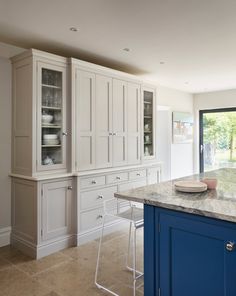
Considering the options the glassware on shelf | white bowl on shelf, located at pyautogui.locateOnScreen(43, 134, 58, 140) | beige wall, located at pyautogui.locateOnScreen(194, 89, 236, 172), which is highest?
beige wall, located at pyautogui.locateOnScreen(194, 89, 236, 172)

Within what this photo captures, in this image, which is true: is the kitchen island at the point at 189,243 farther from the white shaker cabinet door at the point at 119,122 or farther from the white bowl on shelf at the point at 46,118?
the white shaker cabinet door at the point at 119,122

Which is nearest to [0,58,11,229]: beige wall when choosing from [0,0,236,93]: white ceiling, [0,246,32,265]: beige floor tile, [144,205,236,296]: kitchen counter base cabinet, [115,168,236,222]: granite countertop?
[0,246,32,265]: beige floor tile

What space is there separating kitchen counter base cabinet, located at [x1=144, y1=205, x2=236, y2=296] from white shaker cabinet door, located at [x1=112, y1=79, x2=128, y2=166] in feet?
6.98

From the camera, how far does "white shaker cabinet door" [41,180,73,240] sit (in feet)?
9.84

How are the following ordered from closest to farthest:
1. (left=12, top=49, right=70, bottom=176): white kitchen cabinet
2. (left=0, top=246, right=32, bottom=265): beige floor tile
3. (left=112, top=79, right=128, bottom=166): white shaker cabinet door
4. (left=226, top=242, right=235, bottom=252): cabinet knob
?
(left=226, top=242, right=235, bottom=252): cabinet knob < (left=0, top=246, right=32, bottom=265): beige floor tile < (left=12, top=49, right=70, bottom=176): white kitchen cabinet < (left=112, top=79, right=128, bottom=166): white shaker cabinet door

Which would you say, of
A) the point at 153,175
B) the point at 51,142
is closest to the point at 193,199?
the point at 51,142

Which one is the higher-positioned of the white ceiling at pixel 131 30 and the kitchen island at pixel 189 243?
the white ceiling at pixel 131 30

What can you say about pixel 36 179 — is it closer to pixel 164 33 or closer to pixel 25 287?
pixel 25 287

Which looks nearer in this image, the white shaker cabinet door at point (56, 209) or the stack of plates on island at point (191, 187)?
the stack of plates on island at point (191, 187)

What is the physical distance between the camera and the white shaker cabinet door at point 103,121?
3.61m

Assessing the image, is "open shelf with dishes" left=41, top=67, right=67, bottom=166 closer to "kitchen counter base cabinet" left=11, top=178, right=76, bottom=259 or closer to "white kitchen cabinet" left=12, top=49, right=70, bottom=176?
"white kitchen cabinet" left=12, top=49, right=70, bottom=176

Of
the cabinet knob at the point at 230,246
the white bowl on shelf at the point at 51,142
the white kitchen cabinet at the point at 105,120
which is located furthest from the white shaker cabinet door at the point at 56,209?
the cabinet knob at the point at 230,246

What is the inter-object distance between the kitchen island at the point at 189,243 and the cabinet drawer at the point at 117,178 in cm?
176

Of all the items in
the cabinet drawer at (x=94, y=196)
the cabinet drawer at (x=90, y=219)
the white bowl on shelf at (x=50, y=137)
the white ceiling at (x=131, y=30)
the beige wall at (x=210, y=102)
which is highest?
the white ceiling at (x=131, y=30)
